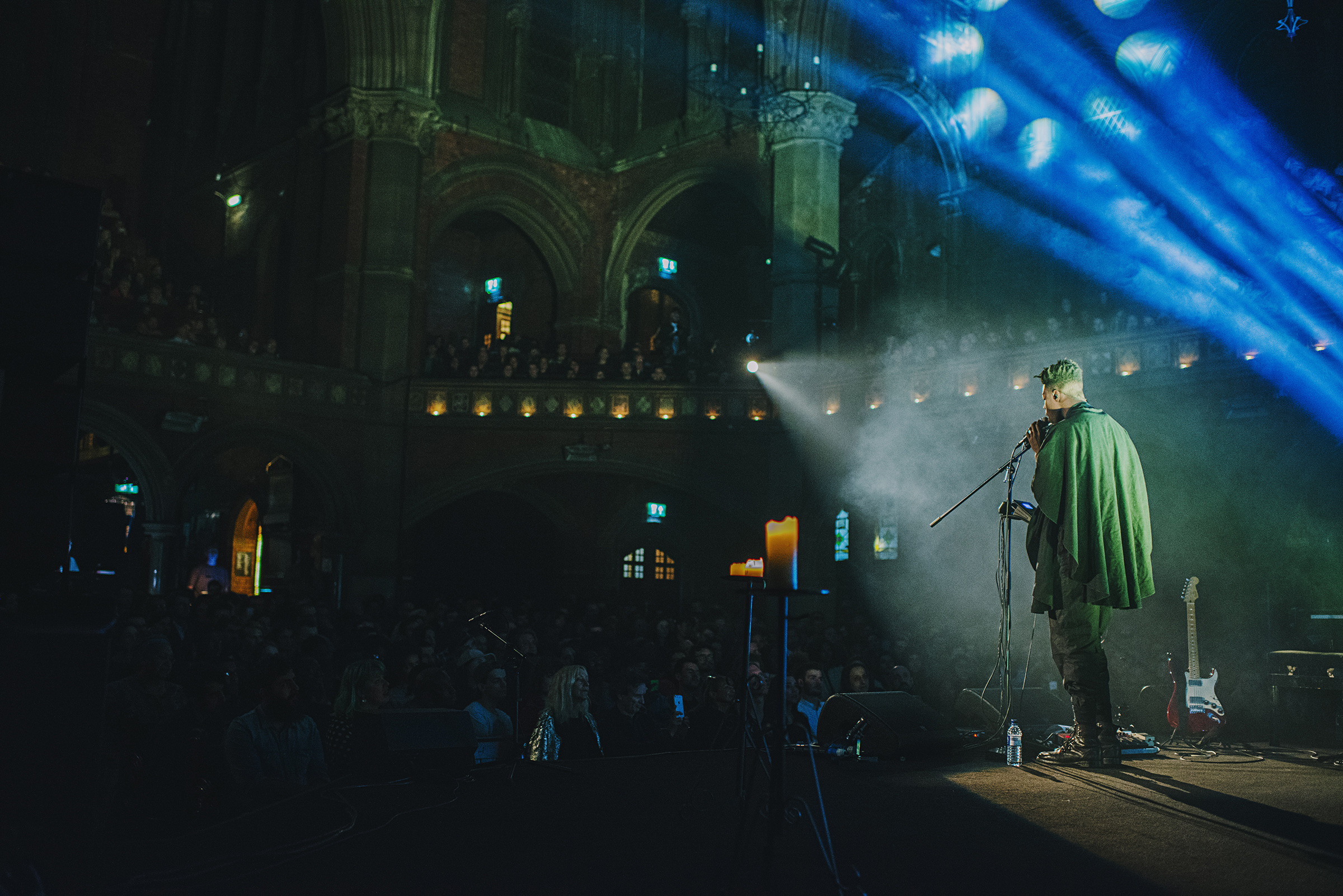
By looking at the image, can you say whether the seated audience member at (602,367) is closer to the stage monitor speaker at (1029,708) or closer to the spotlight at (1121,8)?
the spotlight at (1121,8)

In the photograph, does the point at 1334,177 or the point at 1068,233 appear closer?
the point at 1334,177

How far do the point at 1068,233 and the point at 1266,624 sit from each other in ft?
32.0

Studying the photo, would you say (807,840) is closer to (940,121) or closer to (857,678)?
(857,678)

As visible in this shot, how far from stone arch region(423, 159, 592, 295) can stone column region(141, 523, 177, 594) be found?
27.9 feet

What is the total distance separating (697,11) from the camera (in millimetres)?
23922

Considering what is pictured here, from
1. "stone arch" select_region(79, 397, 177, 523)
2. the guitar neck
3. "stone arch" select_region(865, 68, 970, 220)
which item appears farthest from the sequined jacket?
"stone arch" select_region(865, 68, 970, 220)

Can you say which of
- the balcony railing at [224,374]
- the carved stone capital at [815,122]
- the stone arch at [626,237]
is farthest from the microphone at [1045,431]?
the stone arch at [626,237]

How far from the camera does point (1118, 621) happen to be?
14.1m

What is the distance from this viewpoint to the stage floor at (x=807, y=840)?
3066 millimetres

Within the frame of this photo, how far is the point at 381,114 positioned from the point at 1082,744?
2030 centimetres

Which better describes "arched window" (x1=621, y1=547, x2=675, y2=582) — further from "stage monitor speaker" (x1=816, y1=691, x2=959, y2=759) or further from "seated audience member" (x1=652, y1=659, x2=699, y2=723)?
"stage monitor speaker" (x1=816, y1=691, x2=959, y2=759)

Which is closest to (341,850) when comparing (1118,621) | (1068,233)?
(1118,621)

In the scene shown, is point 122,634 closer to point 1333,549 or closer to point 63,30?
point 1333,549

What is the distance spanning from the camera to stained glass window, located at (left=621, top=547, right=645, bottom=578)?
78.4 feet
